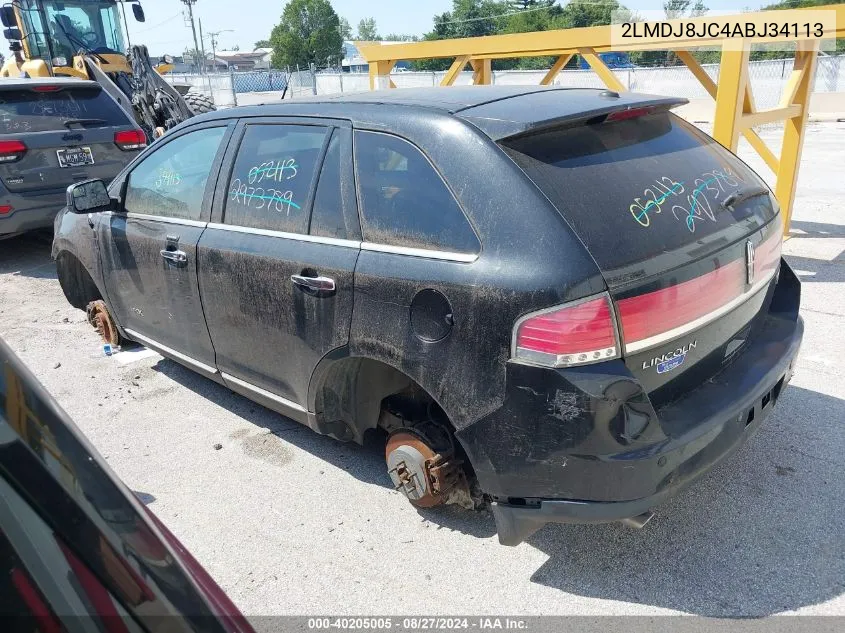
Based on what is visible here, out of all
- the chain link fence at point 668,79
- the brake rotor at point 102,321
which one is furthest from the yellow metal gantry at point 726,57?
the chain link fence at point 668,79

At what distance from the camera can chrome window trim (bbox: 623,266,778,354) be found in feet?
7.38

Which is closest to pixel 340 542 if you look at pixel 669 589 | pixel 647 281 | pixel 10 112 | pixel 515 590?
pixel 515 590

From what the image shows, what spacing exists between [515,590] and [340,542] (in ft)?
2.58

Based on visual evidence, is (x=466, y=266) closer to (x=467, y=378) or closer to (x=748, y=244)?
(x=467, y=378)

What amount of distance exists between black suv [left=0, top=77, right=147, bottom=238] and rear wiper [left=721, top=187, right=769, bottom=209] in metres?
6.83

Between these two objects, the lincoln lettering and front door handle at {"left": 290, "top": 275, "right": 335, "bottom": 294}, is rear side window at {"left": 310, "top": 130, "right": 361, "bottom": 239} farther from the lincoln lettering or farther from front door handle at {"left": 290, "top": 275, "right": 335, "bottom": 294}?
the lincoln lettering

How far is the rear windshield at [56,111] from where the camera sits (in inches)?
273

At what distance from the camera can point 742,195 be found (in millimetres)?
2826

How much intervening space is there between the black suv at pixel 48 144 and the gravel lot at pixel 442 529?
364cm

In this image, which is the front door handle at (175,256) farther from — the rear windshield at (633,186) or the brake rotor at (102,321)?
the rear windshield at (633,186)

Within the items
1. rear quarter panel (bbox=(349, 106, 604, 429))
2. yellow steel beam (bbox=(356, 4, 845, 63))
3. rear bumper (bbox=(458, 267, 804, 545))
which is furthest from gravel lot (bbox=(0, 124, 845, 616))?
yellow steel beam (bbox=(356, 4, 845, 63))

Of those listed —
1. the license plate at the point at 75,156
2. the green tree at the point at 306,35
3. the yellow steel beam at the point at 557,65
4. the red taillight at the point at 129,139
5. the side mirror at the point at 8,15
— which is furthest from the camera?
the green tree at the point at 306,35

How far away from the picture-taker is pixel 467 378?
7.80 feet

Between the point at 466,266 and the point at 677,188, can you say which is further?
the point at 677,188
